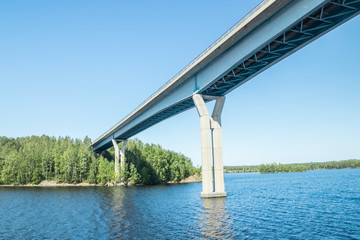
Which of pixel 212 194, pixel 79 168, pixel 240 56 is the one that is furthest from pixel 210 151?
pixel 79 168

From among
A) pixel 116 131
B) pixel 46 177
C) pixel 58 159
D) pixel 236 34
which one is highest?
pixel 236 34

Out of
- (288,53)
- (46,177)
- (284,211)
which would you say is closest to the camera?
(284,211)

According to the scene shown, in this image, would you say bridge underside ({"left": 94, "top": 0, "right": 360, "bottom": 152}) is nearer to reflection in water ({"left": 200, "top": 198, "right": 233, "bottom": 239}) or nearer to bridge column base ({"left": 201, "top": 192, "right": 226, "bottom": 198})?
bridge column base ({"left": 201, "top": 192, "right": 226, "bottom": 198})

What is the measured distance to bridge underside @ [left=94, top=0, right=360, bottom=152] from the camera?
23.5 meters

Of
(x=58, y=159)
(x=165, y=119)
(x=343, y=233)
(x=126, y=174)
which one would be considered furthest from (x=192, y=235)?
(x=58, y=159)

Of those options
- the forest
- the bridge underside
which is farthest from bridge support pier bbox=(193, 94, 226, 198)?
the forest

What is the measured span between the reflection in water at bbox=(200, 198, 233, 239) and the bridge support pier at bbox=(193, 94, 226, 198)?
971cm

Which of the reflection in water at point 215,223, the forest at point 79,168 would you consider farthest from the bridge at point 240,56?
the forest at point 79,168

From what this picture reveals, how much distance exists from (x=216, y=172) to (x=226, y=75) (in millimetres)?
15809

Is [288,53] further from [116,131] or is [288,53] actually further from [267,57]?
[116,131]

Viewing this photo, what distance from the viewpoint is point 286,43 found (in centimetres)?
2856

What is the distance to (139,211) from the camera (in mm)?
31234

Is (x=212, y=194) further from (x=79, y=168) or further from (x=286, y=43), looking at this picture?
(x=79, y=168)

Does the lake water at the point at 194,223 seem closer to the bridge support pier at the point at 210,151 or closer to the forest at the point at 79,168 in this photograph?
the bridge support pier at the point at 210,151
